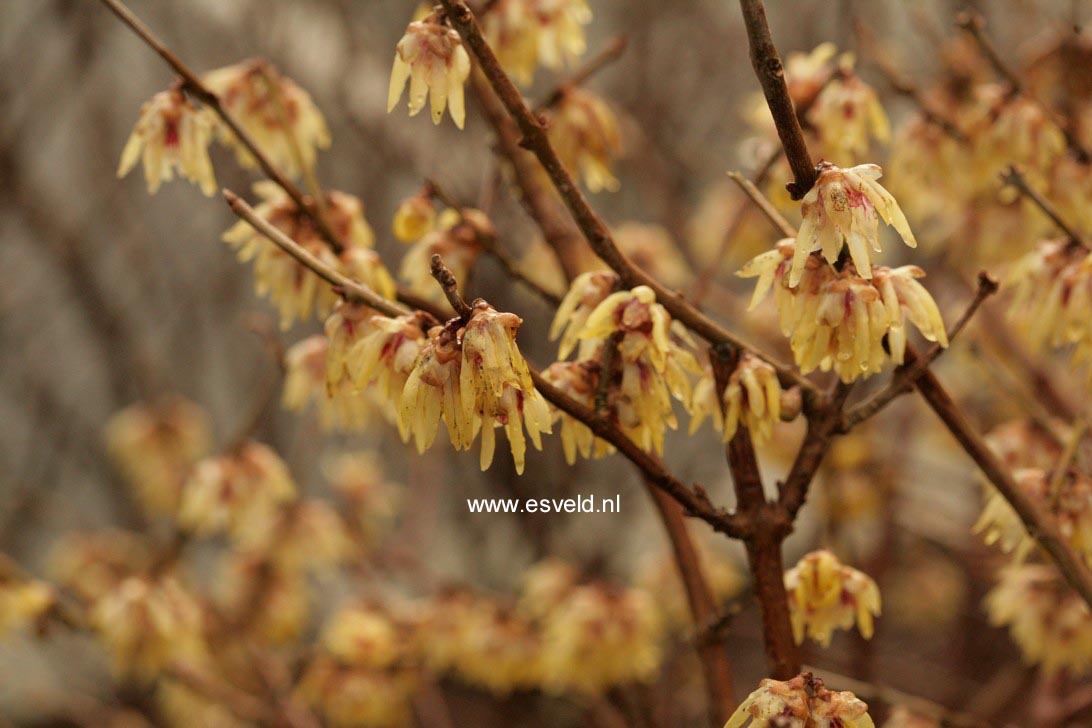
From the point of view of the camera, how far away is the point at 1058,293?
0.99m

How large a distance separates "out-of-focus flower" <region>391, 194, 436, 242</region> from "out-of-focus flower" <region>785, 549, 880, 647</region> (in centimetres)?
52

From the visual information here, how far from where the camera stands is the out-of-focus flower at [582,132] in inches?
49.5

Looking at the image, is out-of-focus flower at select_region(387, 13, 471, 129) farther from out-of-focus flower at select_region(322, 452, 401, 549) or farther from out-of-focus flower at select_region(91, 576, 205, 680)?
out-of-focus flower at select_region(322, 452, 401, 549)

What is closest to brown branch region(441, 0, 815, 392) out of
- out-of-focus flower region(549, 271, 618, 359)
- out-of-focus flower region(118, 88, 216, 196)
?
out-of-focus flower region(549, 271, 618, 359)

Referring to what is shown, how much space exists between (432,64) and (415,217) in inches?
9.5

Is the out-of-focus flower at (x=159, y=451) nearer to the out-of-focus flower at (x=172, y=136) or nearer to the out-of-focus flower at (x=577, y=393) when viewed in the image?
the out-of-focus flower at (x=172, y=136)

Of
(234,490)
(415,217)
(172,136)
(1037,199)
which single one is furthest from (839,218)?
(234,490)

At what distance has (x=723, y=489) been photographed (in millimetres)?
3566

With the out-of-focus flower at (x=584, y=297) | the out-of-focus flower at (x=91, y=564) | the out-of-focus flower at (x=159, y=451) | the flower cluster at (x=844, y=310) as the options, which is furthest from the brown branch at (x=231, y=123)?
the out-of-focus flower at (x=159, y=451)

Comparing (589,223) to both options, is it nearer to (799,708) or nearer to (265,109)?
(799,708)

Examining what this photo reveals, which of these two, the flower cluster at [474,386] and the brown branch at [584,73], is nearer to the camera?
the flower cluster at [474,386]

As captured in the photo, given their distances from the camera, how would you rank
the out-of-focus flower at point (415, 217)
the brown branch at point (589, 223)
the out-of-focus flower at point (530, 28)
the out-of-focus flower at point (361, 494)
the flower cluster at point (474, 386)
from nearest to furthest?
the flower cluster at point (474, 386), the brown branch at point (589, 223), the out-of-focus flower at point (415, 217), the out-of-focus flower at point (530, 28), the out-of-focus flower at point (361, 494)

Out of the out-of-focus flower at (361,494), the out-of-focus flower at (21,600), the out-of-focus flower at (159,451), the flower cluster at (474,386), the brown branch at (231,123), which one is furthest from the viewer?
the out-of-focus flower at (159,451)

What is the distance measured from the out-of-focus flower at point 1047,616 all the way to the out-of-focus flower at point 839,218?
0.68 meters
